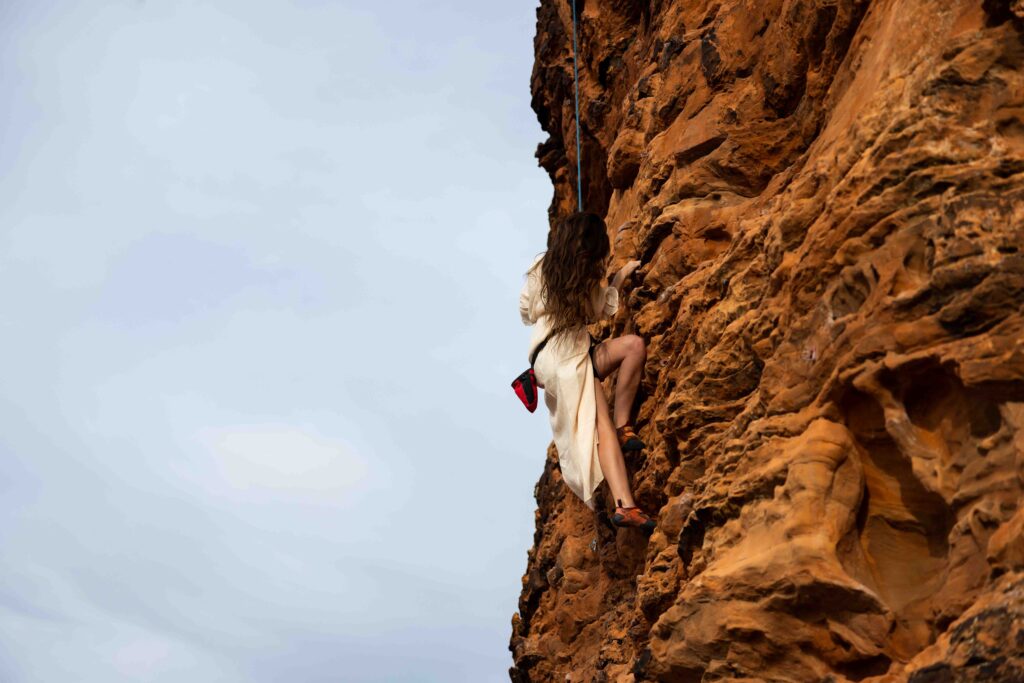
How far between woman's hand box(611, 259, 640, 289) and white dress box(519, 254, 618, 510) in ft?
0.68

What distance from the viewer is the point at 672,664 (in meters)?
6.53

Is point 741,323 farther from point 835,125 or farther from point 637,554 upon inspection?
point 637,554

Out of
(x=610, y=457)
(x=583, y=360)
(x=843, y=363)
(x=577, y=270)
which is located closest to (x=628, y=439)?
(x=610, y=457)

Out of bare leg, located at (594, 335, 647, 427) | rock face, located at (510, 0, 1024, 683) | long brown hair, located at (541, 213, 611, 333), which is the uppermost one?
long brown hair, located at (541, 213, 611, 333)

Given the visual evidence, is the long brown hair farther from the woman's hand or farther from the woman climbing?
the woman's hand

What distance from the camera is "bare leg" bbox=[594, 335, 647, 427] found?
9055mm

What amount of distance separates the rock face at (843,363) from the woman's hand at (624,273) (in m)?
0.39

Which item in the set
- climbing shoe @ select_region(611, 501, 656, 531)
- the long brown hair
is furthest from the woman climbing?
climbing shoe @ select_region(611, 501, 656, 531)

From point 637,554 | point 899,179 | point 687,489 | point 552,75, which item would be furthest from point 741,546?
point 552,75

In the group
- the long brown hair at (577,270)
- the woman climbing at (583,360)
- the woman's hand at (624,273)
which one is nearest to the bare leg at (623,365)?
the woman climbing at (583,360)

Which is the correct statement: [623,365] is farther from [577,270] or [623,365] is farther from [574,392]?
[577,270]

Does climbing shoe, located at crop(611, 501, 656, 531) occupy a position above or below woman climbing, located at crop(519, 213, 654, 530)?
below

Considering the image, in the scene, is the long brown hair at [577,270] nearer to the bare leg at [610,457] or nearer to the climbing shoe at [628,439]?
the bare leg at [610,457]

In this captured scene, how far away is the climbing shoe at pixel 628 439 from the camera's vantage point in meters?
8.98
